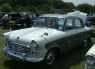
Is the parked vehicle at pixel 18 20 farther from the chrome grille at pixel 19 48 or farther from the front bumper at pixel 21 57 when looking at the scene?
the front bumper at pixel 21 57

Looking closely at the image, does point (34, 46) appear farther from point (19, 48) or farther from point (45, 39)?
point (19, 48)

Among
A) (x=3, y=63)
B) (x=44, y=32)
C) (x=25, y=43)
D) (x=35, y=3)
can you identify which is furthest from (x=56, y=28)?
(x=35, y=3)

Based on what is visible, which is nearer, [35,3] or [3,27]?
[3,27]

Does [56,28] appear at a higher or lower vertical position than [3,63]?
higher

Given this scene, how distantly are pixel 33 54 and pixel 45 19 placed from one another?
2088mm

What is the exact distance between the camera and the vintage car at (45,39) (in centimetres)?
662

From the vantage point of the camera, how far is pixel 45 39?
678cm

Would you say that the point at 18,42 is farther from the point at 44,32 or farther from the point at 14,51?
the point at 44,32

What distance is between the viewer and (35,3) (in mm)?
93000

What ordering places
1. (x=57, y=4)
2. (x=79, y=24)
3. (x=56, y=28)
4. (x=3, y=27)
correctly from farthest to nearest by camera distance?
(x=57, y=4) → (x=3, y=27) → (x=79, y=24) → (x=56, y=28)

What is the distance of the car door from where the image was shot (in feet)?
28.1

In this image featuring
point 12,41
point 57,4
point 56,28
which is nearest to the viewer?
point 12,41

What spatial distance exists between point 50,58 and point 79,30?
2217 mm

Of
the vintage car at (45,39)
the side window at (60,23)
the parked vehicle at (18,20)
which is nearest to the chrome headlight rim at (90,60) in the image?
the vintage car at (45,39)
